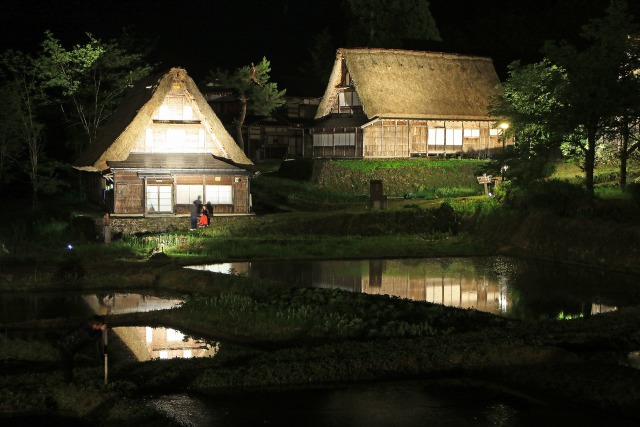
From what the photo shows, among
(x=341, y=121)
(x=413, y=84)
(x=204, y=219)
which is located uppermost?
(x=413, y=84)

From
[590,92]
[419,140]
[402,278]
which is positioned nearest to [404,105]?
[419,140]

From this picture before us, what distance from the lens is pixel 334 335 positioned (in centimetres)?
1498

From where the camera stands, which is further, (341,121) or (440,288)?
(341,121)

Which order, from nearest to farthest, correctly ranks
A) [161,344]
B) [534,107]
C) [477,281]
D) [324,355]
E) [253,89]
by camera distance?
1. [324,355]
2. [161,344]
3. [477,281]
4. [534,107]
5. [253,89]

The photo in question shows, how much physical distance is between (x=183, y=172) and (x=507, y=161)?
12895 millimetres

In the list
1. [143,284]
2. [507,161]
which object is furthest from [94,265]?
[507,161]

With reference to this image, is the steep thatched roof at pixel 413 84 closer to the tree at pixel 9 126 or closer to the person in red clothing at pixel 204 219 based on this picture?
the person in red clothing at pixel 204 219

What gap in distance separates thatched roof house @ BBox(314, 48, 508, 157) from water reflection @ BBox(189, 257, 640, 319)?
59.9 feet

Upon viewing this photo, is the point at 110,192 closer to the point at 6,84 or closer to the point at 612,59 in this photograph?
the point at 6,84

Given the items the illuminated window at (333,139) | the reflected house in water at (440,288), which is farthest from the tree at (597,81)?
the illuminated window at (333,139)

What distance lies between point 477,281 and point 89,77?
29.2 m

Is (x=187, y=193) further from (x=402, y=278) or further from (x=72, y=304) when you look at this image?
(x=72, y=304)

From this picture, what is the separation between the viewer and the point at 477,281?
2114 cm

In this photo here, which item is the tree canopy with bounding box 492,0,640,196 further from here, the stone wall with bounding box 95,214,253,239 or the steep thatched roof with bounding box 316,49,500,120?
the stone wall with bounding box 95,214,253,239
